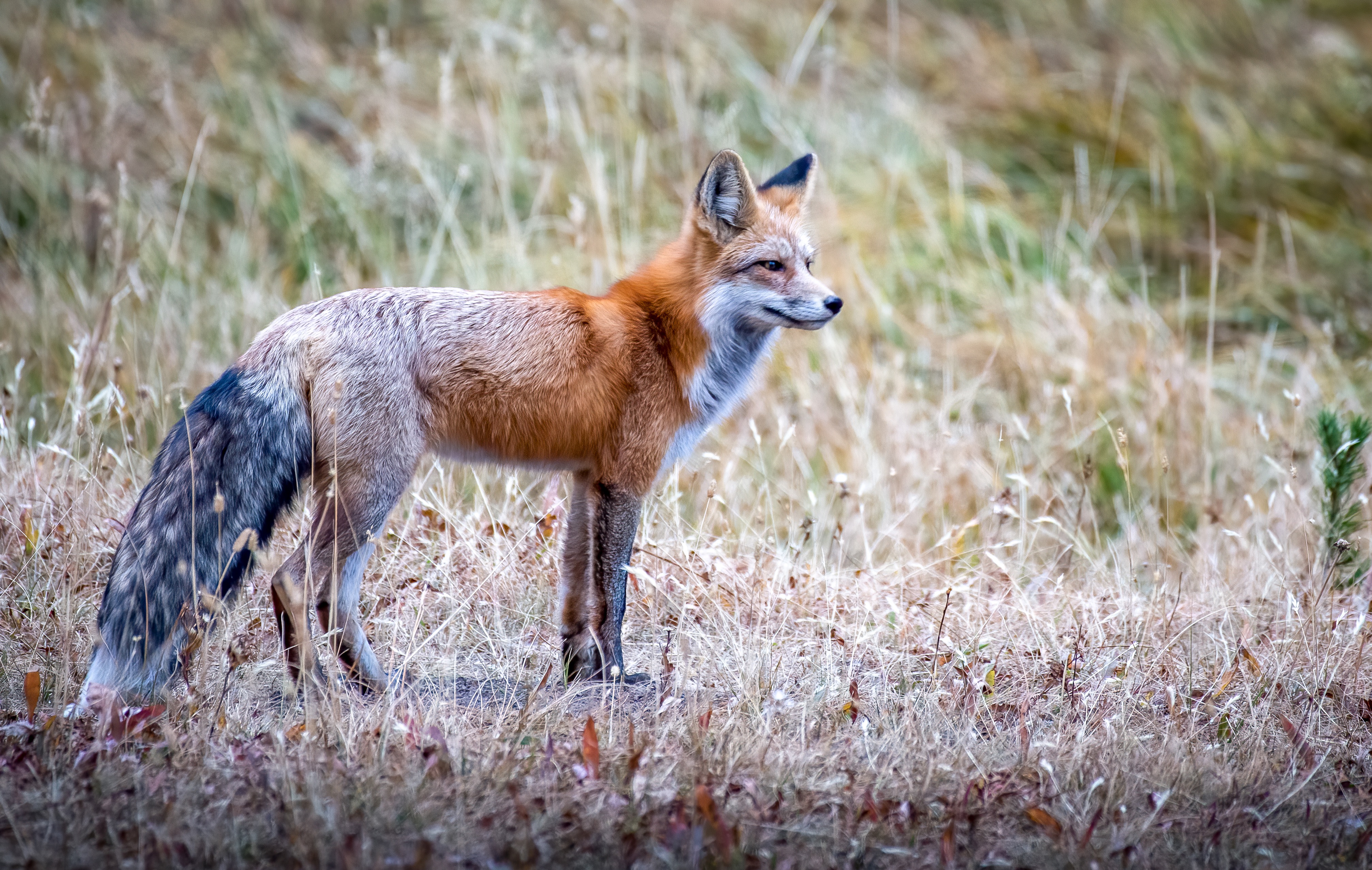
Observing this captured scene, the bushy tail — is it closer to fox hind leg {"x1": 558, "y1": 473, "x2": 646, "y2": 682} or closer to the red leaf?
fox hind leg {"x1": 558, "y1": 473, "x2": 646, "y2": 682}

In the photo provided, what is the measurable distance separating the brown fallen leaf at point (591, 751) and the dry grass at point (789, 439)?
0.05 m

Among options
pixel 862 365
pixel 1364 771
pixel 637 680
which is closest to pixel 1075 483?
pixel 862 365

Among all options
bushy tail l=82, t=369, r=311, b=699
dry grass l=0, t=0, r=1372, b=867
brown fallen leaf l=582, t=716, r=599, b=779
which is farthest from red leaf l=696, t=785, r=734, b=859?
bushy tail l=82, t=369, r=311, b=699

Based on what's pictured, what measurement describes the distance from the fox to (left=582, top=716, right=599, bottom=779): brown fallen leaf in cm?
63

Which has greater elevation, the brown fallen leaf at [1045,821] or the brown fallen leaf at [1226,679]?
the brown fallen leaf at [1045,821]

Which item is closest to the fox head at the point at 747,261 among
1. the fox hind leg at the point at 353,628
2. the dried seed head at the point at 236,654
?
the fox hind leg at the point at 353,628

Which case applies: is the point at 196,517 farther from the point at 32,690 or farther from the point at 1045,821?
the point at 1045,821

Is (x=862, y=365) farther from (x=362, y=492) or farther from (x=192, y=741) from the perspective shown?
(x=192, y=741)

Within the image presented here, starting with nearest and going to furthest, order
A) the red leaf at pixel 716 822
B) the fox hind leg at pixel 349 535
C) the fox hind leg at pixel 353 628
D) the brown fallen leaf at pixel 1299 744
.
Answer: the red leaf at pixel 716 822, the brown fallen leaf at pixel 1299 744, the fox hind leg at pixel 349 535, the fox hind leg at pixel 353 628

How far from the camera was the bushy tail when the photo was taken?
3.08m

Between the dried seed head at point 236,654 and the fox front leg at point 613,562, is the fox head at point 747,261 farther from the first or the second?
the dried seed head at point 236,654

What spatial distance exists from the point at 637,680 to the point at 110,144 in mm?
6458

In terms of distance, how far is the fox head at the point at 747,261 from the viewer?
160 inches

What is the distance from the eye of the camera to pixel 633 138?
26.7 ft
